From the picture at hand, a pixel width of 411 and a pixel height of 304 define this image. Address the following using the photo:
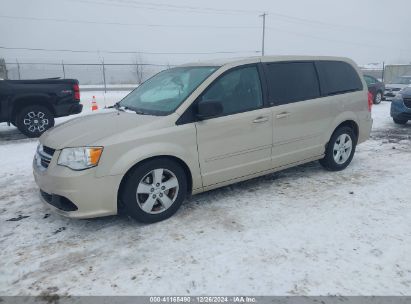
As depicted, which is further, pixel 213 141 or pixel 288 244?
pixel 213 141

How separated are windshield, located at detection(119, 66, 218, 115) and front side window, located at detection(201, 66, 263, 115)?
190 millimetres

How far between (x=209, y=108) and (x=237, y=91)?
70cm

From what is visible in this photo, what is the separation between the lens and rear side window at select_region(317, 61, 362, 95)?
5.28 meters

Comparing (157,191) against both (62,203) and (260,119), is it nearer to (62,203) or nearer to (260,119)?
(62,203)

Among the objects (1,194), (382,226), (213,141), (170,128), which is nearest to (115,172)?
(170,128)

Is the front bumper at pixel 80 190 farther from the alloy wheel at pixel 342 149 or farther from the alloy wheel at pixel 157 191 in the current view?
the alloy wheel at pixel 342 149

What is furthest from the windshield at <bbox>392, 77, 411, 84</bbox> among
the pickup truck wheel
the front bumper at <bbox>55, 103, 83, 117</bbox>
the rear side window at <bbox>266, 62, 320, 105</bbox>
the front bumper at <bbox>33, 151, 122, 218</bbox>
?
the front bumper at <bbox>33, 151, 122, 218</bbox>

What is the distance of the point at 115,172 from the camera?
3.51 metres

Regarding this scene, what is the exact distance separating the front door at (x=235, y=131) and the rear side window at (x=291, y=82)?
0.25 metres

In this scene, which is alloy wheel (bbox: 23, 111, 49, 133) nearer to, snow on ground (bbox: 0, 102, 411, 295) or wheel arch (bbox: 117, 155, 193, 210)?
snow on ground (bbox: 0, 102, 411, 295)

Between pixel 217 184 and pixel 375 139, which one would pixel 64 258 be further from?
pixel 375 139

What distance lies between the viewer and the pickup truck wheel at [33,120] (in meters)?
8.48

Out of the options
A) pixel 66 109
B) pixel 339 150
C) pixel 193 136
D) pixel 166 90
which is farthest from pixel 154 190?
pixel 66 109

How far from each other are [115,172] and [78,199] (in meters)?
0.45
